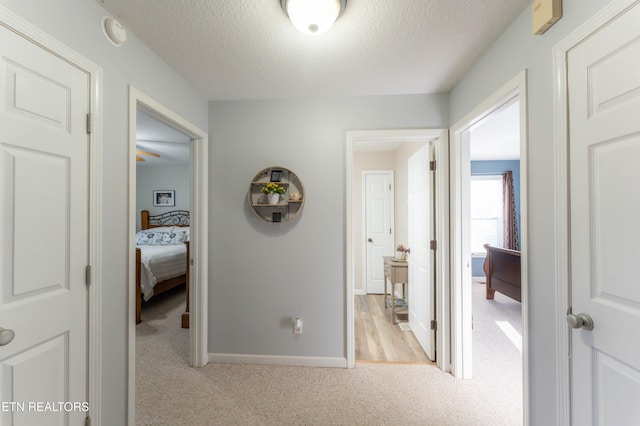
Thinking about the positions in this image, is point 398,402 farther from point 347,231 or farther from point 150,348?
point 150,348

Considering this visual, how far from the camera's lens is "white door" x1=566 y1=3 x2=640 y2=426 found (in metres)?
0.83

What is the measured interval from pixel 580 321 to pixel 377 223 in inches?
129

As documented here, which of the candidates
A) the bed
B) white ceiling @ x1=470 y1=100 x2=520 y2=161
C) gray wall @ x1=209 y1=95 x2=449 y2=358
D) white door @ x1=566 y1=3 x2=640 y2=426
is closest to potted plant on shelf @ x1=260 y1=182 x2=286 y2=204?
gray wall @ x1=209 y1=95 x2=449 y2=358

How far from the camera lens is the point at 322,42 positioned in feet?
4.94

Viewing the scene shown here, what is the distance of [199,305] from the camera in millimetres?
2199

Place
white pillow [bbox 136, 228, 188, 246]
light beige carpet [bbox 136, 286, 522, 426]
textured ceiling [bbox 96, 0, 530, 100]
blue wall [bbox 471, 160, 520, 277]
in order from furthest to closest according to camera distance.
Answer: blue wall [bbox 471, 160, 520, 277], white pillow [bbox 136, 228, 188, 246], light beige carpet [bbox 136, 286, 522, 426], textured ceiling [bbox 96, 0, 530, 100]

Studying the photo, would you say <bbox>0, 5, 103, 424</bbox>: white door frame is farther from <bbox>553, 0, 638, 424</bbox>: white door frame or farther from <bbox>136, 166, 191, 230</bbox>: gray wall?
<bbox>136, 166, 191, 230</bbox>: gray wall

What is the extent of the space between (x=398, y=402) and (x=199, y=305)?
1.79m

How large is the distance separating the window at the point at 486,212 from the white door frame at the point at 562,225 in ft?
15.0

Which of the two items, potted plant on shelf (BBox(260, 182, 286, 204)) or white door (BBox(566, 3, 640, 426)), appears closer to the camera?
white door (BBox(566, 3, 640, 426))

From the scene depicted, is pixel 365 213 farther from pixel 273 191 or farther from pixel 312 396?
pixel 312 396

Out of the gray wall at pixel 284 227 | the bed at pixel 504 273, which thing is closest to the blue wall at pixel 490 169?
the bed at pixel 504 273

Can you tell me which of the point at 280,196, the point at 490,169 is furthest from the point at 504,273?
the point at 280,196

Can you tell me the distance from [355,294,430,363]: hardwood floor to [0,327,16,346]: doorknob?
226cm
